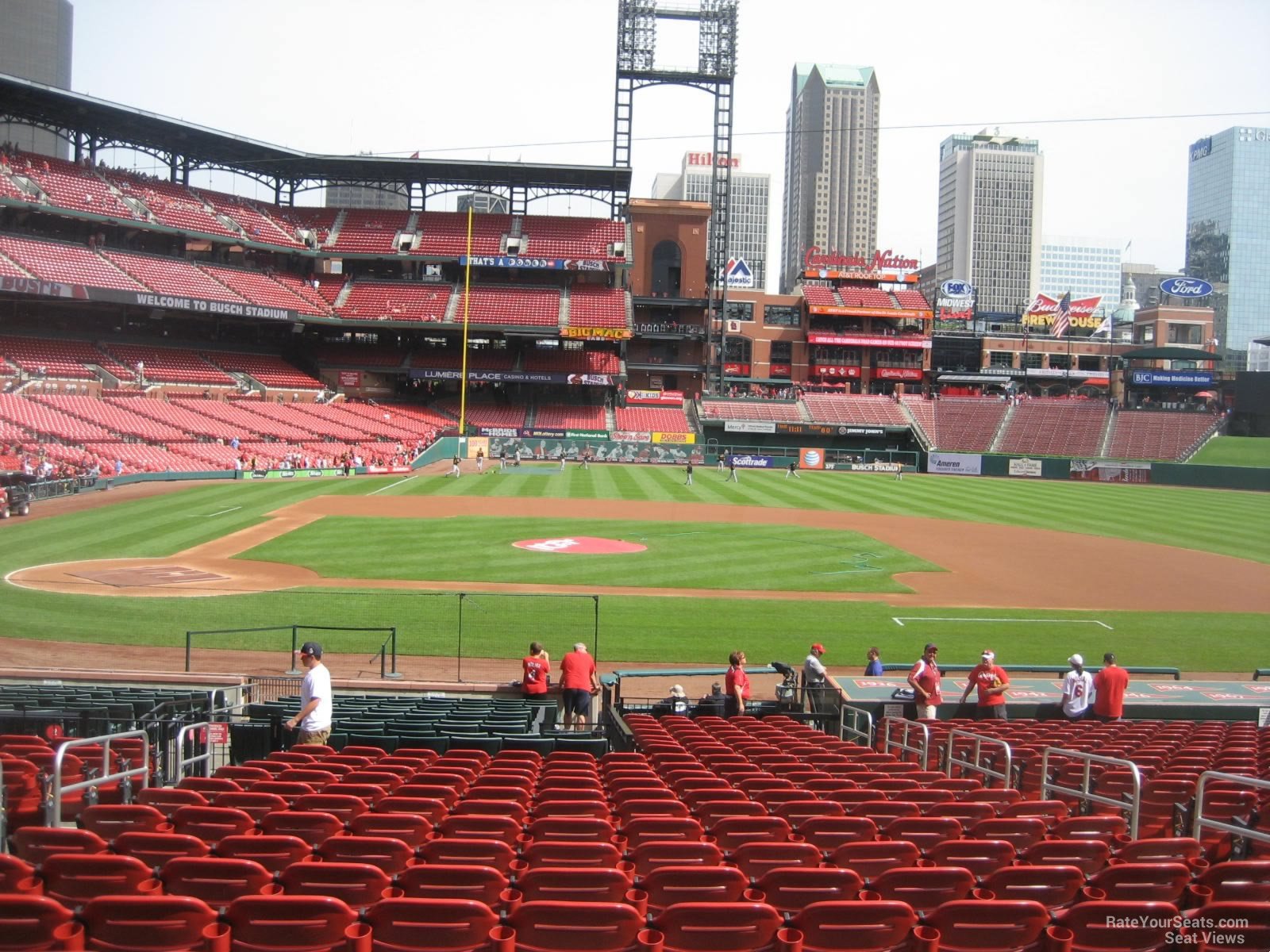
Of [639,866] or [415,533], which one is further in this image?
[415,533]

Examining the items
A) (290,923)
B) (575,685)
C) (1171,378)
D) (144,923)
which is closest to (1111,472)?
(1171,378)

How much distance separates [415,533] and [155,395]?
31.9 metres

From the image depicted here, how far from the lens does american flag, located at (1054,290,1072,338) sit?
3514 inches

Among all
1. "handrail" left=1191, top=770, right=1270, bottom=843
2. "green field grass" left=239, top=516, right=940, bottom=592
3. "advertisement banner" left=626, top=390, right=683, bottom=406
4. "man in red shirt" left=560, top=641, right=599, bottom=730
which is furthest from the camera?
"advertisement banner" left=626, top=390, right=683, bottom=406

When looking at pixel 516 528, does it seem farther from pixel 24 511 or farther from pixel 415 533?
pixel 24 511

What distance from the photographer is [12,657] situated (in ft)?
55.0

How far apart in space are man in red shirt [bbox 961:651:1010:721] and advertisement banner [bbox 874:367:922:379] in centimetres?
7897

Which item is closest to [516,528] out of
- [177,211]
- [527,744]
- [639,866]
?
[527,744]

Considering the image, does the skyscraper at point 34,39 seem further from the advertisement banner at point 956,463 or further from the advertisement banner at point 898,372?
the advertisement banner at point 956,463

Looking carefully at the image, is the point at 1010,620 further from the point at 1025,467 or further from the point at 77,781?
the point at 1025,467

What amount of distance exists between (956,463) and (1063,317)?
2788 centimetres

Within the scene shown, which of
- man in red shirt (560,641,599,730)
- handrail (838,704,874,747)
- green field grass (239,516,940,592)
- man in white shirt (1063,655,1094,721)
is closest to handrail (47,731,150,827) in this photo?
man in red shirt (560,641,599,730)

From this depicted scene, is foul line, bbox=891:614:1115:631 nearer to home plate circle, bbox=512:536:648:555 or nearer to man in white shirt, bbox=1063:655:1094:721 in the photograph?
man in white shirt, bbox=1063:655:1094:721

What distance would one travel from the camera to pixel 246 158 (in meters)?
69.8
